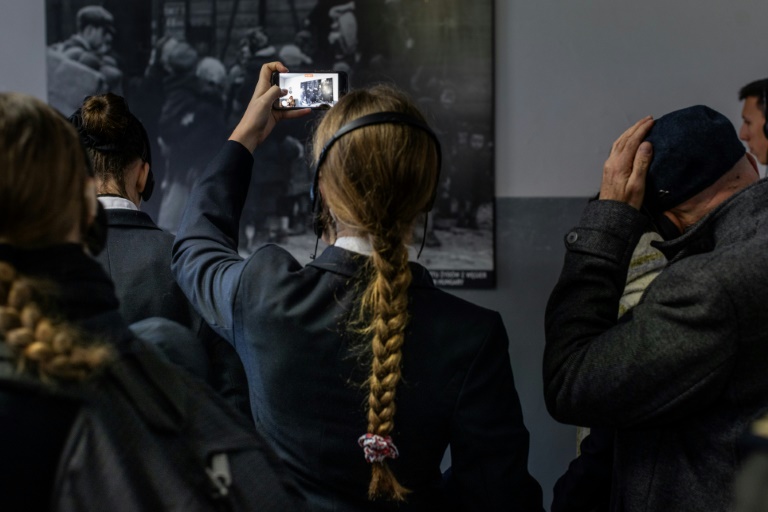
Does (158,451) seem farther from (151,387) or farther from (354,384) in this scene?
(354,384)

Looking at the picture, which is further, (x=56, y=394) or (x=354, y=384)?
(x=354, y=384)

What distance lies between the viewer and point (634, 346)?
1.03m

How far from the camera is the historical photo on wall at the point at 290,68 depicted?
243cm

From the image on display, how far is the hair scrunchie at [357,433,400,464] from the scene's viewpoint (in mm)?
991

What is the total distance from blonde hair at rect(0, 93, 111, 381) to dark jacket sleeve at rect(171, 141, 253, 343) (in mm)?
374

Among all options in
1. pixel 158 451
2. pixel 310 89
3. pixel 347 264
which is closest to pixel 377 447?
pixel 347 264

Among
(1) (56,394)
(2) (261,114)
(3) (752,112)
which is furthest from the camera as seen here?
(3) (752,112)

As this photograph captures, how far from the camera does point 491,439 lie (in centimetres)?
103

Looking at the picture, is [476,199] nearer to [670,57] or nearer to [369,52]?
[369,52]

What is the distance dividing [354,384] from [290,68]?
1.68m

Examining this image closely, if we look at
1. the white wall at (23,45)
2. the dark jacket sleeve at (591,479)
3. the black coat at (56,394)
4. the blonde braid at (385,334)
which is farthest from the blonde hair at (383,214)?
the white wall at (23,45)

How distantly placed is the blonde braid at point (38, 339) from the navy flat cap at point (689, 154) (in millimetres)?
907

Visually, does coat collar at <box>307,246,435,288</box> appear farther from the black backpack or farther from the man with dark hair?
the man with dark hair

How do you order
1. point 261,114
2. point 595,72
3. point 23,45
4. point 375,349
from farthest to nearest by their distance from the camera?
1. point 23,45
2. point 595,72
3. point 261,114
4. point 375,349
